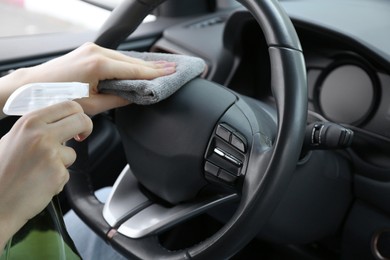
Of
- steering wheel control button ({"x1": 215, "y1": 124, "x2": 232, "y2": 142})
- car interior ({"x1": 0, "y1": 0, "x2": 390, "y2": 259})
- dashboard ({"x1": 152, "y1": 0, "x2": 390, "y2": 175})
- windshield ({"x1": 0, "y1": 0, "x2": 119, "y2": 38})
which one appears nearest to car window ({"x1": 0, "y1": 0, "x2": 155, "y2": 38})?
windshield ({"x1": 0, "y1": 0, "x2": 119, "y2": 38})

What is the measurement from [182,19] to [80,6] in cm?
34

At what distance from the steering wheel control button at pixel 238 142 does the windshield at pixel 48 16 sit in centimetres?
78

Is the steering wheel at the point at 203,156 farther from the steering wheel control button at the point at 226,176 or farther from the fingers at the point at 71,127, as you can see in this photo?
the fingers at the point at 71,127

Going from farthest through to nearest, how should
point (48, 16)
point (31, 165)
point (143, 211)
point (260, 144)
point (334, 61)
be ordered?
point (48, 16)
point (334, 61)
point (143, 211)
point (260, 144)
point (31, 165)

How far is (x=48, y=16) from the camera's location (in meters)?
1.44

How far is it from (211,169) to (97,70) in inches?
8.2

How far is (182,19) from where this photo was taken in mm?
1451

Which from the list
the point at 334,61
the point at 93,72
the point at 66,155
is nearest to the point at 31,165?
the point at 66,155

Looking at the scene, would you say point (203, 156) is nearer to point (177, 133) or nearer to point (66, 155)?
point (177, 133)

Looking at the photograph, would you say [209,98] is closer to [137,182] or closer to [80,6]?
[137,182]

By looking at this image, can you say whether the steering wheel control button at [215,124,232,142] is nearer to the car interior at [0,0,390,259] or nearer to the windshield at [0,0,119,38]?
the car interior at [0,0,390,259]

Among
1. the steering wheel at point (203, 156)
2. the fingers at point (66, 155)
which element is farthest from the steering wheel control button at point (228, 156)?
the fingers at point (66, 155)

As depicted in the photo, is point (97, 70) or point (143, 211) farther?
point (143, 211)

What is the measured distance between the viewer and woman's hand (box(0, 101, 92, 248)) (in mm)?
502
